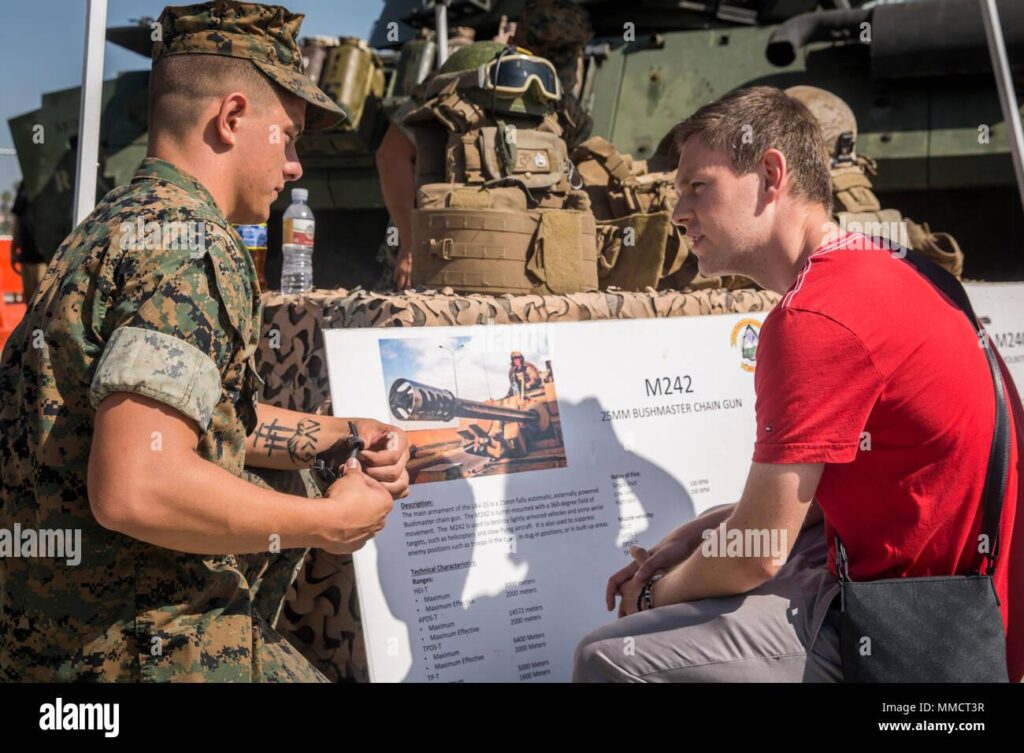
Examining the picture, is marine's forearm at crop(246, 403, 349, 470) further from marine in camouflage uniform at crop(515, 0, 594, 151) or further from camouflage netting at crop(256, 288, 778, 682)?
marine in camouflage uniform at crop(515, 0, 594, 151)

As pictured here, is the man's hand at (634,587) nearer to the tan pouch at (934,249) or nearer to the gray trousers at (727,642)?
the gray trousers at (727,642)

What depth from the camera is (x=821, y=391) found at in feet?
6.04

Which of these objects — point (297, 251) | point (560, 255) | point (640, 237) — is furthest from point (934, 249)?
point (297, 251)

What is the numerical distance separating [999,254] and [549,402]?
5.87 metres

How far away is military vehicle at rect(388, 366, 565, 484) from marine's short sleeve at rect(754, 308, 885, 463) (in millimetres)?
1079

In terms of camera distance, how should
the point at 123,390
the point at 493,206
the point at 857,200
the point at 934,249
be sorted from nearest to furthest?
1. the point at 123,390
2. the point at 493,206
3. the point at 934,249
4. the point at 857,200

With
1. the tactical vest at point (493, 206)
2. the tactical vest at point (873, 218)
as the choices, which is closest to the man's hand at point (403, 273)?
the tactical vest at point (493, 206)

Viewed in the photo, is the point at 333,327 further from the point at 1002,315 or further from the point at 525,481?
the point at 1002,315

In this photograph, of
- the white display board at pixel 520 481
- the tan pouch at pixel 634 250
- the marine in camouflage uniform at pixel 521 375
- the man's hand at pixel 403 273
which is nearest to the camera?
the white display board at pixel 520 481

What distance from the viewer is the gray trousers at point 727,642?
1.96m

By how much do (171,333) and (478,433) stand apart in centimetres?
124

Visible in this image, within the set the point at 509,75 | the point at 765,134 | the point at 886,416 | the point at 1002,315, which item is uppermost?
the point at 509,75

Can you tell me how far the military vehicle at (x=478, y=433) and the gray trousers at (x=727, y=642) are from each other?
2.63ft

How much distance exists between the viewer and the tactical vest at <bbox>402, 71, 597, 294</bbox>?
3811 mm
